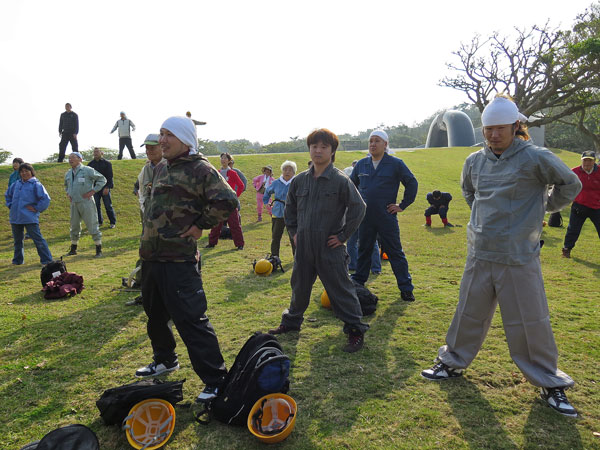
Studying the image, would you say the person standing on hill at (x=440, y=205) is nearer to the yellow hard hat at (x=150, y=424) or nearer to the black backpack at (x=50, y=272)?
the black backpack at (x=50, y=272)

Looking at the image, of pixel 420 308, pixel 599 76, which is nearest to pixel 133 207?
pixel 420 308

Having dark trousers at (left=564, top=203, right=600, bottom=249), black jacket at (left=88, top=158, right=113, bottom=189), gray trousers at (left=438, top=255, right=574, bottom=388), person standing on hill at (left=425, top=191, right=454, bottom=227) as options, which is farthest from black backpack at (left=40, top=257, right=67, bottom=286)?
person standing on hill at (left=425, top=191, right=454, bottom=227)

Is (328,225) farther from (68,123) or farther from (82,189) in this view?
(68,123)

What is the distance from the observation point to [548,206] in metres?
3.62

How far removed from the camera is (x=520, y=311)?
3375 millimetres

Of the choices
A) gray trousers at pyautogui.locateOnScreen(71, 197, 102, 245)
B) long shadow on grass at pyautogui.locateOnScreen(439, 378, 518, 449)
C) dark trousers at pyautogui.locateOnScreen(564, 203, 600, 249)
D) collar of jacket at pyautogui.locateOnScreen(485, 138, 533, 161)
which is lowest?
long shadow on grass at pyautogui.locateOnScreen(439, 378, 518, 449)

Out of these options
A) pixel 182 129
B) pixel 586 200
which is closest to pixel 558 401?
pixel 182 129

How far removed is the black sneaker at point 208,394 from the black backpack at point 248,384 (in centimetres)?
12

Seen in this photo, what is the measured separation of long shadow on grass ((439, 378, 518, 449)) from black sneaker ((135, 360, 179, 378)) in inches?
106

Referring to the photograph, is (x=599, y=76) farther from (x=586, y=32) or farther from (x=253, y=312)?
(x=253, y=312)

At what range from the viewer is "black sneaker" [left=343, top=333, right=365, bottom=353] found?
448 cm

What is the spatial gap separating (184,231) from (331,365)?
2102 mm

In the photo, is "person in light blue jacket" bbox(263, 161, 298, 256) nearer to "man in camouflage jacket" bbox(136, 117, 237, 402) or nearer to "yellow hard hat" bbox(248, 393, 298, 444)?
"man in camouflage jacket" bbox(136, 117, 237, 402)

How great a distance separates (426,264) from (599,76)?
18453mm
